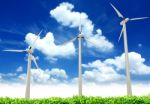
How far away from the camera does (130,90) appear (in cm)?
4816

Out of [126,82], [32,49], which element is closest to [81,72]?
[126,82]

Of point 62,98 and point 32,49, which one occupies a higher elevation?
point 32,49

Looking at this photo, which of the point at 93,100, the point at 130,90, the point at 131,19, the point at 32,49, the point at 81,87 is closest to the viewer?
the point at 93,100

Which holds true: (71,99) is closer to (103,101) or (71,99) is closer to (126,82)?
(103,101)

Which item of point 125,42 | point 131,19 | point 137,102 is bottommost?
point 137,102

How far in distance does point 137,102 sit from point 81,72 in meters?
21.8

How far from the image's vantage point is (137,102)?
1323 inches

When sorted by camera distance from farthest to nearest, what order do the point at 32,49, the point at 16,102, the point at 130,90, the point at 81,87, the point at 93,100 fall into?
the point at 32,49 → the point at 81,87 → the point at 130,90 → the point at 16,102 → the point at 93,100

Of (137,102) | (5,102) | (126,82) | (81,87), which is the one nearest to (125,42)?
(126,82)

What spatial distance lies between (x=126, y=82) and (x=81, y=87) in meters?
7.89

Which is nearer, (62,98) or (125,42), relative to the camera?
(62,98)

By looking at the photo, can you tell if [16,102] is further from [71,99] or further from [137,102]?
[137,102]

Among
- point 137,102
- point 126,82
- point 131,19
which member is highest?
point 131,19

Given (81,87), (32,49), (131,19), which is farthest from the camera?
(32,49)
